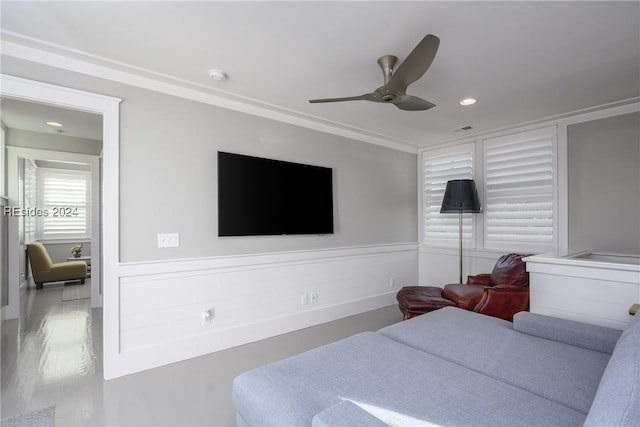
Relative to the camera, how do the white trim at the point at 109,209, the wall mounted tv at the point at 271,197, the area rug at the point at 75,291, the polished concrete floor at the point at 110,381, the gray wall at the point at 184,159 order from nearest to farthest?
the polished concrete floor at the point at 110,381 → the white trim at the point at 109,209 → the gray wall at the point at 184,159 → the wall mounted tv at the point at 271,197 → the area rug at the point at 75,291

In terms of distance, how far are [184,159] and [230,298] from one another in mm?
1402

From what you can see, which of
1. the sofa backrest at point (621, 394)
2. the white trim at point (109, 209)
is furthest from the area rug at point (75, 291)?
the sofa backrest at point (621, 394)

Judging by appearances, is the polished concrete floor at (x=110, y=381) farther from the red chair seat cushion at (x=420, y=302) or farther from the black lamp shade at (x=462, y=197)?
the black lamp shade at (x=462, y=197)

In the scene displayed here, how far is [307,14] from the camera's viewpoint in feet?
6.15

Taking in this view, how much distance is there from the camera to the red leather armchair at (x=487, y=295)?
116 inches

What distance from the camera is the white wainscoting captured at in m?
2.62

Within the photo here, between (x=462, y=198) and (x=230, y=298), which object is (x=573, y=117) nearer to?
(x=462, y=198)

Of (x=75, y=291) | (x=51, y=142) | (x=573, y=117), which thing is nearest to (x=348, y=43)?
(x=573, y=117)

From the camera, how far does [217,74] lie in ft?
8.48

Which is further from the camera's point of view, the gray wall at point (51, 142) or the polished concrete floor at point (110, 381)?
the gray wall at point (51, 142)

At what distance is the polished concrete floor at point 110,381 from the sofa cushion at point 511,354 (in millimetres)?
1327

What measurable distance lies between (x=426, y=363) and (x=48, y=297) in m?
5.95

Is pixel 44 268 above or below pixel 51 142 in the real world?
below

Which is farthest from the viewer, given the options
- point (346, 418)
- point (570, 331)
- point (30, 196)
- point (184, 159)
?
point (30, 196)
